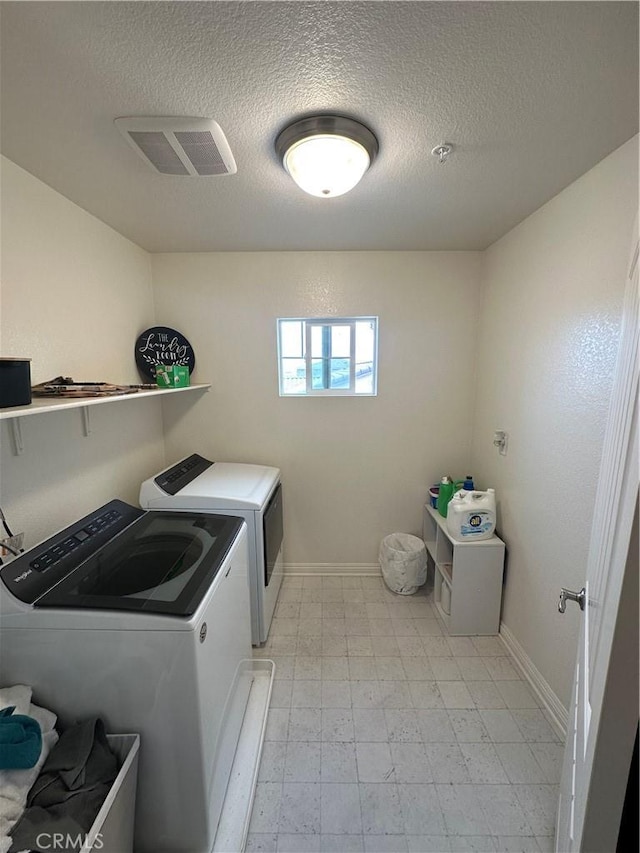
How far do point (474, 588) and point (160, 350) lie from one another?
8.40 ft

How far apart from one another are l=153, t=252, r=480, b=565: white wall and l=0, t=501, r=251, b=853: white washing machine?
1.49m

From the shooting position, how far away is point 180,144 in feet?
3.99

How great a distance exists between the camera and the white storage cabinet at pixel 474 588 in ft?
6.87

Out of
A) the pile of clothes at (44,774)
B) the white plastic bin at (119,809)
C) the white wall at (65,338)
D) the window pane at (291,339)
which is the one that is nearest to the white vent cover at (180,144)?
the white wall at (65,338)

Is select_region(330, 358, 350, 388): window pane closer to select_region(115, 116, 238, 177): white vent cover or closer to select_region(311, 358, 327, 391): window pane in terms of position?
select_region(311, 358, 327, 391): window pane

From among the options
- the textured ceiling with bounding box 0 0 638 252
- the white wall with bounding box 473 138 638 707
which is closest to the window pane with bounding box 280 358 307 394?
the textured ceiling with bounding box 0 0 638 252

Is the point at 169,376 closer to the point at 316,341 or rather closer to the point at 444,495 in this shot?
the point at 316,341

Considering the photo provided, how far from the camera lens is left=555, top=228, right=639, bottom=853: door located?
711 mm

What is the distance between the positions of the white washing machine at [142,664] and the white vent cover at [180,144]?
1.45m

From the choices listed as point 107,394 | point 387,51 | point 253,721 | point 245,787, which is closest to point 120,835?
point 245,787

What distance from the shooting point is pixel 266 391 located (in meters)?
2.63

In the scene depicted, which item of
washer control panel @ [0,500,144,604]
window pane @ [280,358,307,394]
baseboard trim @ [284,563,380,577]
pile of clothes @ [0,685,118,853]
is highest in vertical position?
window pane @ [280,358,307,394]

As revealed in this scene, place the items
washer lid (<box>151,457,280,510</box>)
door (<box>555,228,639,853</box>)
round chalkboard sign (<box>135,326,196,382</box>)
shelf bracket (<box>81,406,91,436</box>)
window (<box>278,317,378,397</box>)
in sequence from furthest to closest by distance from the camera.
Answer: window (<box>278,317,378,397</box>)
round chalkboard sign (<box>135,326,196,382</box>)
washer lid (<box>151,457,280,510</box>)
shelf bracket (<box>81,406,91,436</box>)
door (<box>555,228,639,853</box>)

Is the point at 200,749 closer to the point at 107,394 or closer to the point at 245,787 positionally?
the point at 245,787
